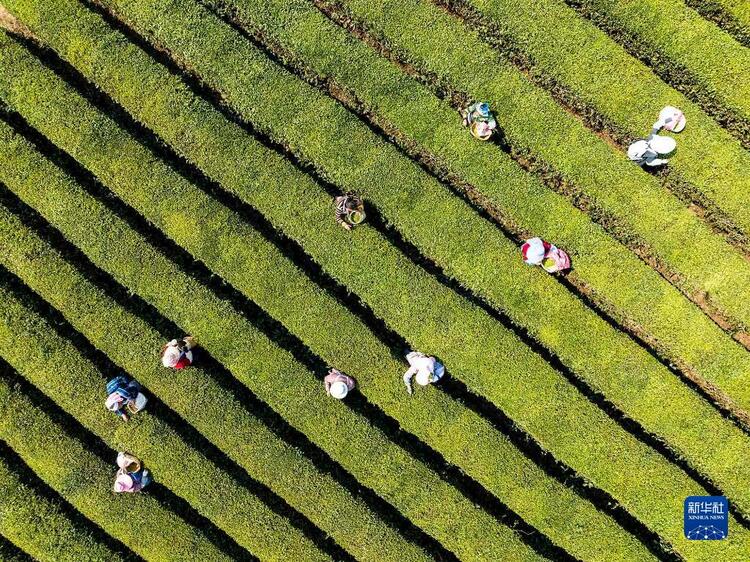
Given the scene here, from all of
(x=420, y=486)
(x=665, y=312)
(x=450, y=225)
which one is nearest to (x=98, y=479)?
(x=420, y=486)

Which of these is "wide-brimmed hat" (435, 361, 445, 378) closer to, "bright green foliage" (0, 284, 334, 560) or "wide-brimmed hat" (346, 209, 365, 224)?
"wide-brimmed hat" (346, 209, 365, 224)

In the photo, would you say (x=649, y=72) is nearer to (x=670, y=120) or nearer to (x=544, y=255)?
(x=670, y=120)

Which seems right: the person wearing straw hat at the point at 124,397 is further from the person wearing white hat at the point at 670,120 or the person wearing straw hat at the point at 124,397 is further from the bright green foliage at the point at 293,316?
the person wearing white hat at the point at 670,120

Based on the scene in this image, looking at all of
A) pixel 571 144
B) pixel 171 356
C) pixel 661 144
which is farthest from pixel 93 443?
pixel 661 144

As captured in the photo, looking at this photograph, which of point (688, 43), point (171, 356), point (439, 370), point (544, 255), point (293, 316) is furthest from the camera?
point (688, 43)

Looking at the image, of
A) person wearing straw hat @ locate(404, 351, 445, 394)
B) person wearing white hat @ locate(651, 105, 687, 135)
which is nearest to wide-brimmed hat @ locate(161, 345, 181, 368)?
person wearing straw hat @ locate(404, 351, 445, 394)

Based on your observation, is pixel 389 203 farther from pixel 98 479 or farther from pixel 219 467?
pixel 98 479

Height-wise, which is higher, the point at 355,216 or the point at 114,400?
the point at 355,216
